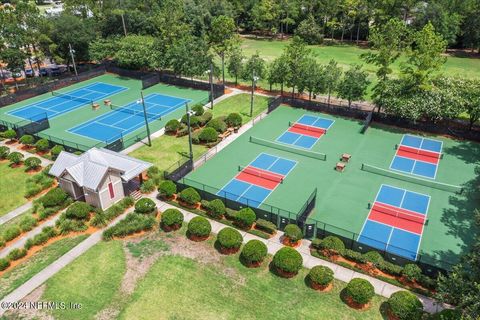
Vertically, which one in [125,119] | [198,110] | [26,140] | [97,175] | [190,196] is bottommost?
[190,196]

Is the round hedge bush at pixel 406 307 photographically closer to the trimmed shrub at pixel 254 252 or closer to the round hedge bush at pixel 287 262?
the round hedge bush at pixel 287 262

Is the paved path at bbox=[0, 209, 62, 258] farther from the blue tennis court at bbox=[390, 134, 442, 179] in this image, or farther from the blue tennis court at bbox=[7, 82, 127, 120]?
the blue tennis court at bbox=[390, 134, 442, 179]

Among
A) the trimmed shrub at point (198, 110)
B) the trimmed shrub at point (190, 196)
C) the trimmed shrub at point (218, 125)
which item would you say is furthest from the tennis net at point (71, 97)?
the trimmed shrub at point (190, 196)

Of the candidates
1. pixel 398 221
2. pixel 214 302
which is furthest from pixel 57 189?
pixel 398 221

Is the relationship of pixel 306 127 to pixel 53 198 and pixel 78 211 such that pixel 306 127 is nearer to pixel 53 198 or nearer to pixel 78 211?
pixel 78 211

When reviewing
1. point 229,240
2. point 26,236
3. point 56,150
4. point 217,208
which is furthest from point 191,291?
point 56,150

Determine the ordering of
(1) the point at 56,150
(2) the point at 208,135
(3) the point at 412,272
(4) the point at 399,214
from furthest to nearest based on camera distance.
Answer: (2) the point at 208,135
(1) the point at 56,150
(4) the point at 399,214
(3) the point at 412,272
